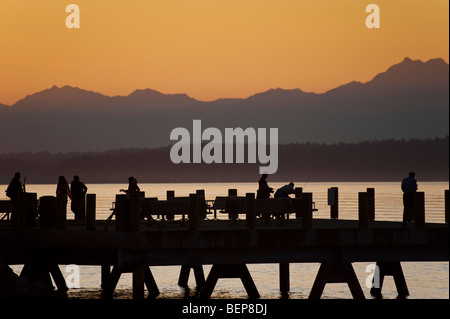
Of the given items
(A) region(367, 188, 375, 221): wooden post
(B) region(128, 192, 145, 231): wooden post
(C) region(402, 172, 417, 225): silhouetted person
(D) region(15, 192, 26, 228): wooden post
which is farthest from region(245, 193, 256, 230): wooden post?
(D) region(15, 192, 26, 228): wooden post

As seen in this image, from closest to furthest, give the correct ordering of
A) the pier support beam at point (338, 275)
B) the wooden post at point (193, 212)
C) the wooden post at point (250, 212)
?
the wooden post at point (193, 212)
the wooden post at point (250, 212)
the pier support beam at point (338, 275)

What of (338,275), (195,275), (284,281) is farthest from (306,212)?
(284,281)

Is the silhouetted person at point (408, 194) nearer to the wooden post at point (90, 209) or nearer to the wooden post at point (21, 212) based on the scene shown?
the wooden post at point (90, 209)

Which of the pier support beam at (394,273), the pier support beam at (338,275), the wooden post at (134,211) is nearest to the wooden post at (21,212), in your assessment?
the wooden post at (134,211)

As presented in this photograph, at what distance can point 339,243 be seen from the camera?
25.5 metres

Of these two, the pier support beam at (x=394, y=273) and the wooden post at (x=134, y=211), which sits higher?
the wooden post at (x=134, y=211)

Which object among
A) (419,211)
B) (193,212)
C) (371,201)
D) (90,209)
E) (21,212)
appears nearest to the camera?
(193,212)

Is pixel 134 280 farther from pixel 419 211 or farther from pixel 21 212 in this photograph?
pixel 419 211

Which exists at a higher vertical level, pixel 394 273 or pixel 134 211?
pixel 134 211

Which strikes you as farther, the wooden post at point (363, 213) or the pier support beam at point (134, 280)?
the wooden post at point (363, 213)

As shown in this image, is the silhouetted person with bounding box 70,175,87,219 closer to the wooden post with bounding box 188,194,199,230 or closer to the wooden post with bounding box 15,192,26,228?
the wooden post with bounding box 15,192,26,228

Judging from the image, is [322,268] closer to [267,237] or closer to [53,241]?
[267,237]
